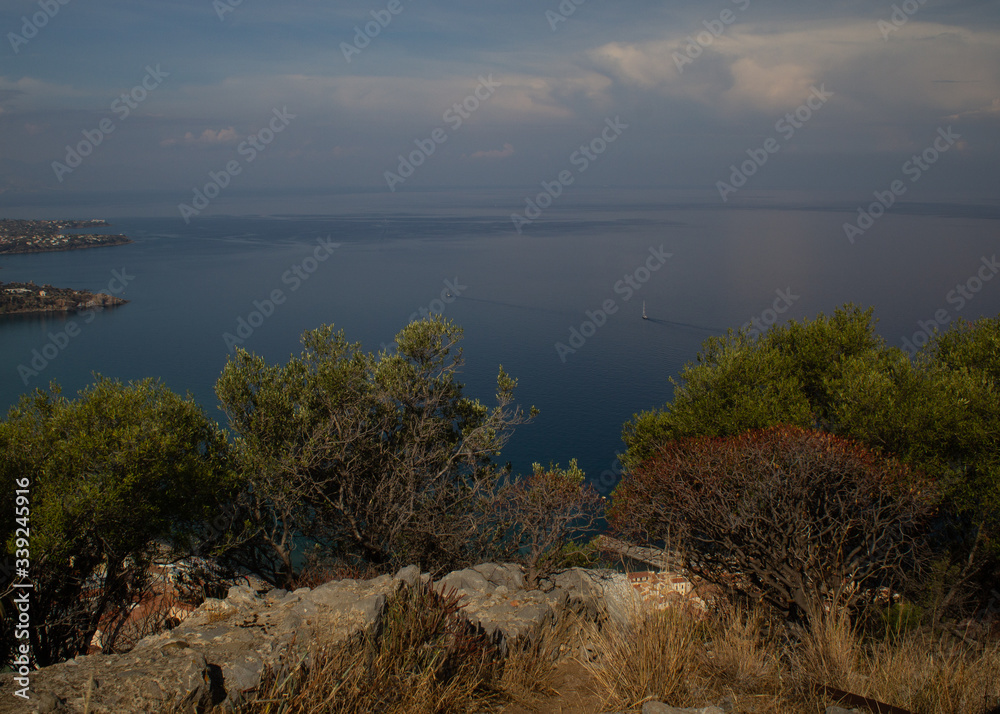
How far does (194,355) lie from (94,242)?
76.2 metres

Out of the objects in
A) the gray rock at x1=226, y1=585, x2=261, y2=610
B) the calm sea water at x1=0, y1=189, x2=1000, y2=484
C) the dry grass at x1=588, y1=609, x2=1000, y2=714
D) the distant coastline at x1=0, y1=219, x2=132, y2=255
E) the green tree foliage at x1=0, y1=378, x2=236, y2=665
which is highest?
the distant coastline at x1=0, y1=219, x2=132, y2=255

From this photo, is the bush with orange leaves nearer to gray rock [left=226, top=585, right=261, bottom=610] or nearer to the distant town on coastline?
gray rock [left=226, top=585, right=261, bottom=610]

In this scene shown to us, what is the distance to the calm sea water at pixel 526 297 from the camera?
140 feet

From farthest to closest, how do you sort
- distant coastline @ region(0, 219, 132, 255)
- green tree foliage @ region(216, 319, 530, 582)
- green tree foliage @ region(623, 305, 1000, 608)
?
1. distant coastline @ region(0, 219, 132, 255)
2. green tree foliage @ region(623, 305, 1000, 608)
3. green tree foliage @ region(216, 319, 530, 582)

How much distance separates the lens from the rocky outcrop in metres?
3.90

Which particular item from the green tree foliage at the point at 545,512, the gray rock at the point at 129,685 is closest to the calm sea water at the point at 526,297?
the green tree foliage at the point at 545,512

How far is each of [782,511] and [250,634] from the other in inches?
274

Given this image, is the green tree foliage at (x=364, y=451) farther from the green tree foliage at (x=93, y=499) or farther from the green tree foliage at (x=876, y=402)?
the green tree foliage at (x=876, y=402)

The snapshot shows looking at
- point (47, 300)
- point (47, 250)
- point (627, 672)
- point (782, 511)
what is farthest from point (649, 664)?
point (47, 250)

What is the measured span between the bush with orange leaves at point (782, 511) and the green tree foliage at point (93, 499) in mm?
7729

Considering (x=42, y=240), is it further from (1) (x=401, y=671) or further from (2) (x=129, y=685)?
(1) (x=401, y=671)

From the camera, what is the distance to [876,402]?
13.4 metres

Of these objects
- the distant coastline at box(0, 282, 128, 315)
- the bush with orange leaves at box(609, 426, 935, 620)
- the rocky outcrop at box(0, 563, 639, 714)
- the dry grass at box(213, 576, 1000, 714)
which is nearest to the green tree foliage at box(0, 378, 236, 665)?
the rocky outcrop at box(0, 563, 639, 714)

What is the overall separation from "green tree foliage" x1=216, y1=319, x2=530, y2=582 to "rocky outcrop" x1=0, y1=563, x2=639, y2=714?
3.80 meters
